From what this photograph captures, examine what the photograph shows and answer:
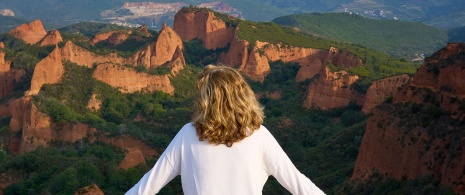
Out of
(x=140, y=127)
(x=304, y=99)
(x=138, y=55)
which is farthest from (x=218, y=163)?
(x=138, y=55)

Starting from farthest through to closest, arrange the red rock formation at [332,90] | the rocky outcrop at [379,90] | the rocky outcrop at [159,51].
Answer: the rocky outcrop at [159,51] < the red rock formation at [332,90] < the rocky outcrop at [379,90]

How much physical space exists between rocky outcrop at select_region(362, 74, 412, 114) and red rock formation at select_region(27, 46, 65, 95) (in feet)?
70.4

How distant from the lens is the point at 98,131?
38.8 metres

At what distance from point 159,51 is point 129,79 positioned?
9664 millimetres

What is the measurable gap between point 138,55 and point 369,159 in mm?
37883

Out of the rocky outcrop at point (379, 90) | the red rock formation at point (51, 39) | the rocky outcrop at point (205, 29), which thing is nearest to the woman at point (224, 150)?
the rocky outcrop at point (379, 90)

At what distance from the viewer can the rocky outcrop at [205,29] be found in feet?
231

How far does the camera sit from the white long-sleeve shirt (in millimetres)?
5016

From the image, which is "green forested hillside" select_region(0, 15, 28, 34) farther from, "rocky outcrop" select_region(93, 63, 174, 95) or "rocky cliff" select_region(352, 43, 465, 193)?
"rocky cliff" select_region(352, 43, 465, 193)

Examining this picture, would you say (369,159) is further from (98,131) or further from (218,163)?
(98,131)

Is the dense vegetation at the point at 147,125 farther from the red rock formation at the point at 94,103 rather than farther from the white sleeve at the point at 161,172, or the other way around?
the white sleeve at the point at 161,172

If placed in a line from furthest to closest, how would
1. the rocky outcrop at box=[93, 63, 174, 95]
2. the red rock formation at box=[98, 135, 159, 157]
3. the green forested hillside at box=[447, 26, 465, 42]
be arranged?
1. the green forested hillside at box=[447, 26, 465, 42]
2. the rocky outcrop at box=[93, 63, 174, 95]
3. the red rock formation at box=[98, 135, 159, 157]

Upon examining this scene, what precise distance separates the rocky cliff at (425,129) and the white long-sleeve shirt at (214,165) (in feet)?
39.1

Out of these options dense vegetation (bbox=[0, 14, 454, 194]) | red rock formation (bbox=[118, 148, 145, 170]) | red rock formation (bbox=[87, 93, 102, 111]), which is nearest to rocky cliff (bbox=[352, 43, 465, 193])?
dense vegetation (bbox=[0, 14, 454, 194])
